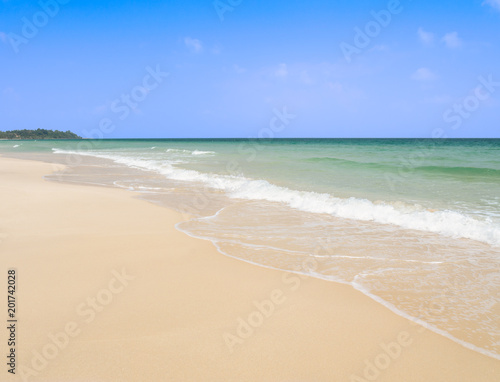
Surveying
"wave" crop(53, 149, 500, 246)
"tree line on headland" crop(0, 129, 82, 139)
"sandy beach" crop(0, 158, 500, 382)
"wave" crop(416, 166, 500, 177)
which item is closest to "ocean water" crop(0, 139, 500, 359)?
"wave" crop(53, 149, 500, 246)

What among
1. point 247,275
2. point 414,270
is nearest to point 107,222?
point 247,275

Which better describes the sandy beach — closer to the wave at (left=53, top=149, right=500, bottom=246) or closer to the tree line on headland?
the wave at (left=53, top=149, right=500, bottom=246)

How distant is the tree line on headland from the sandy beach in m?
167

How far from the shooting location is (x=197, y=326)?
3.04 metres

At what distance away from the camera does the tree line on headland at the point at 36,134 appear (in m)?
143

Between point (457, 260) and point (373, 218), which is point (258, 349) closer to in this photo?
point (457, 260)

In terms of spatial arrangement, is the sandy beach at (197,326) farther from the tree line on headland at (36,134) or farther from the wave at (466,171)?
the tree line on headland at (36,134)

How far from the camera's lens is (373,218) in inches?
296

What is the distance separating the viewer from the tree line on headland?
468 feet

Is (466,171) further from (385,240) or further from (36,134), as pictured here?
(36,134)

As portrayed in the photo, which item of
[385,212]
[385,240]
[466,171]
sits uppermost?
[466,171]

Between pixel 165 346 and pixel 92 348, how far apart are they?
547mm

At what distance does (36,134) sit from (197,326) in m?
172

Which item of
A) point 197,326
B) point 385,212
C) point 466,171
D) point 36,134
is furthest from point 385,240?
point 36,134
